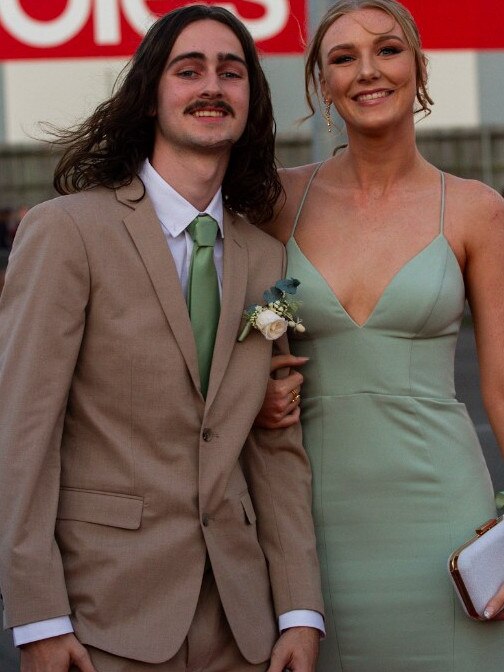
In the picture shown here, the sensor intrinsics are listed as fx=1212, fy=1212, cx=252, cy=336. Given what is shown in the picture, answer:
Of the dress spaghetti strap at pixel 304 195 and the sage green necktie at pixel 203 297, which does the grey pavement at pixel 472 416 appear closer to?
the dress spaghetti strap at pixel 304 195

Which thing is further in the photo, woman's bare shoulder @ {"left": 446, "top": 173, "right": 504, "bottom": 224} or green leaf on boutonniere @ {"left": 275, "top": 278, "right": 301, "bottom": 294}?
woman's bare shoulder @ {"left": 446, "top": 173, "right": 504, "bottom": 224}

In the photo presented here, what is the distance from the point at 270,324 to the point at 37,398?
568 mm

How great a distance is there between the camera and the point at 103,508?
2.64 meters

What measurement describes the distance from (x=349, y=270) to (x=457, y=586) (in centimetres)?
87

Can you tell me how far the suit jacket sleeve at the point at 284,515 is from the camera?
287cm

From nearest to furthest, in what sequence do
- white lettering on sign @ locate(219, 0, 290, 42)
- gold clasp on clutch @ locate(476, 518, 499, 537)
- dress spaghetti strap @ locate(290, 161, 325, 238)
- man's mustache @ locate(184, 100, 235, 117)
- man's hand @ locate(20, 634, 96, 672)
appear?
man's hand @ locate(20, 634, 96, 672) < man's mustache @ locate(184, 100, 235, 117) < gold clasp on clutch @ locate(476, 518, 499, 537) < dress spaghetti strap @ locate(290, 161, 325, 238) < white lettering on sign @ locate(219, 0, 290, 42)

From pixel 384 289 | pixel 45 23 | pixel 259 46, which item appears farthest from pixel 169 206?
pixel 45 23

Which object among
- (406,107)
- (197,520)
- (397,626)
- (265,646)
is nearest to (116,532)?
(197,520)

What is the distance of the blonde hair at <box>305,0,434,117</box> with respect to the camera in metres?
3.25

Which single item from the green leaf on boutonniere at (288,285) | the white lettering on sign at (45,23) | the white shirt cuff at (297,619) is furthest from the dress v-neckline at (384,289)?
the white lettering on sign at (45,23)

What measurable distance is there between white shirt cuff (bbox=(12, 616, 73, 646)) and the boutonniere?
0.77 meters

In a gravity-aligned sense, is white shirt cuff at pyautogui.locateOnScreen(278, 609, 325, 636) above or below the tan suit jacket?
below

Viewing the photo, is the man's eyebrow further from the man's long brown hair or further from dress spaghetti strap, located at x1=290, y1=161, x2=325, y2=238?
dress spaghetti strap, located at x1=290, y1=161, x2=325, y2=238

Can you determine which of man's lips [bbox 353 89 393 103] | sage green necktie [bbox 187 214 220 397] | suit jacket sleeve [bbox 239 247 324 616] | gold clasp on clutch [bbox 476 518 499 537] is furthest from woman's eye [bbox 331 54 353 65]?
gold clasp on clutch [bbox 476 518 499 537]
